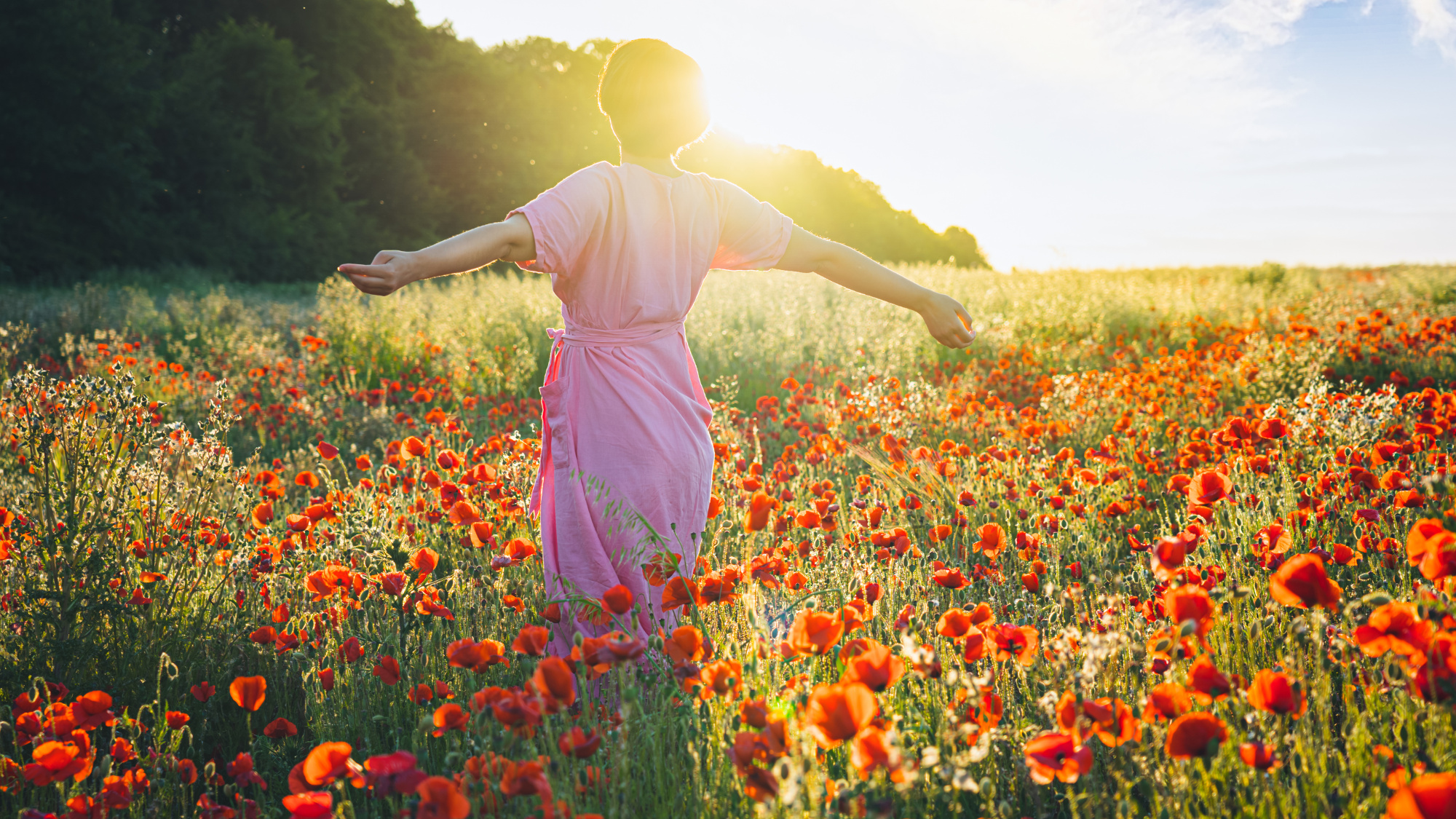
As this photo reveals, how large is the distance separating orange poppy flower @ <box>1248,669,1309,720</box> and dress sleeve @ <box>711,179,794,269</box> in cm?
150

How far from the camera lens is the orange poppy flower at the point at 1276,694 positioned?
3.12 feet

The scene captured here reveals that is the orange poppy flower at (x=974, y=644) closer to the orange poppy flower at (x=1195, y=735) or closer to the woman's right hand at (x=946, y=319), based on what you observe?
the orange poppy flower at (x=1195, y=735)

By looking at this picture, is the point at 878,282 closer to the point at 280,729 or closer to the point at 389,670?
the point at 389,670

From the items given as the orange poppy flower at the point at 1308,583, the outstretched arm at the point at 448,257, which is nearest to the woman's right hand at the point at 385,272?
the outstretched arm at the point at 448,257

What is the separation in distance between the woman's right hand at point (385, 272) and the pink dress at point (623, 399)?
430 millimetres

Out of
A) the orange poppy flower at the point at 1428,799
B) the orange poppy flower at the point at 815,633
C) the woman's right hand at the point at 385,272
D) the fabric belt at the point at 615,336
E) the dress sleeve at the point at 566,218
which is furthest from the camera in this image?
the fabric belt at the point at 615,336

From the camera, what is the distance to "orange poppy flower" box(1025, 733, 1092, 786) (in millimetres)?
916

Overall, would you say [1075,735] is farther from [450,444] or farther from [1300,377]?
[1300,377]

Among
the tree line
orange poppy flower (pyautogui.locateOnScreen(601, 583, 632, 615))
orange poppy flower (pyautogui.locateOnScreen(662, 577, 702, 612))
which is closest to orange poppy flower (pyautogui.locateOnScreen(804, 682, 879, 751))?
orange poppy flower (pyautogui.locateOnScreen(601, 583, 632, 615))

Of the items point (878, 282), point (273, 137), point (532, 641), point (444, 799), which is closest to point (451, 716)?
point (532, 641)

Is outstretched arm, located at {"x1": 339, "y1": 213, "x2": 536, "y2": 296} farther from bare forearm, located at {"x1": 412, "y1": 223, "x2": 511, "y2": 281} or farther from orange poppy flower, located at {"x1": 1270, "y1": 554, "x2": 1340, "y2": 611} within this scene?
orange poppy flower, located at {"x1": 1270, "y1": 554, "x2": 1340, "y2": 611}

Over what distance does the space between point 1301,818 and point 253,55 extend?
29577 millimetres

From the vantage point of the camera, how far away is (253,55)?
2352cm

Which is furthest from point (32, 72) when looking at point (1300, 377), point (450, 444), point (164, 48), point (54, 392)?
point (1300, 377)
